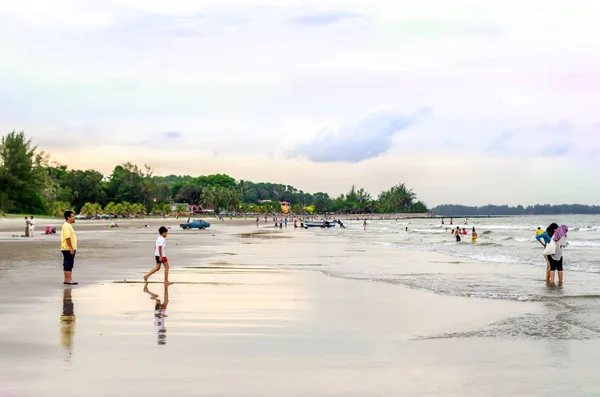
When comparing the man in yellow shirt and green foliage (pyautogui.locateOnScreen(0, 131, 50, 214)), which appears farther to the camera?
green foliage (pyautogui.locateOnScreen(0, 131, 50, 214))

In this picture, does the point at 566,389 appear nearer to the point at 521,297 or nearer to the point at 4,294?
the point at 521,297

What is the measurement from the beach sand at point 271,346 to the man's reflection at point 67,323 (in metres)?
0.03

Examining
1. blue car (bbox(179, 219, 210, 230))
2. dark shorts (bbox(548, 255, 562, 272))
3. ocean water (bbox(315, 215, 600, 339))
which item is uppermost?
dark shorts (bbox(548, 255, 562, 272))

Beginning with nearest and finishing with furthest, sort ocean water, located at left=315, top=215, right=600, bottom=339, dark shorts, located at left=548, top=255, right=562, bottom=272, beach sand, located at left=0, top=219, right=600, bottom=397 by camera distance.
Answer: beach sand, located at left=0, top=219, right=600, bottom=397, ocean water, located at left=315, top=215, right=600, bottom=339, dark shorts, located at left=548, top=255, right=562, bottom=272

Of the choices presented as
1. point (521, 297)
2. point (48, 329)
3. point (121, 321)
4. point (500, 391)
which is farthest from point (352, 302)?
point (500, 391)

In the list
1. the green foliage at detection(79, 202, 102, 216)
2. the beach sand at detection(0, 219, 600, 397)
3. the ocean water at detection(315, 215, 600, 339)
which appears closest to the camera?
the beach sand at detection(0, 219, 600, 397)

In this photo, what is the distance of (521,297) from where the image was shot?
15578 millimetres

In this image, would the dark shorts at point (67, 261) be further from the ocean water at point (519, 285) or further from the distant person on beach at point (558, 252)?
the distant person on beach at point (558, 252)

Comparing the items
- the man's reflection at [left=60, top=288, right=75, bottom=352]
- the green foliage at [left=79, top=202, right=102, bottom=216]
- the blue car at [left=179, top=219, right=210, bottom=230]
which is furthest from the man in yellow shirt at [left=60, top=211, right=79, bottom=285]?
the green foliage at [left=79, top=202, right=102, bottom=216]

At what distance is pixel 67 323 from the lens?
35.5 feet

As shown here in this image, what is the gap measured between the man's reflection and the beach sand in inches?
1.3

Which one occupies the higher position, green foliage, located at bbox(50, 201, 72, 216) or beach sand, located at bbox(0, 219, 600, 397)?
green foliage, located at bbox(50, 201, 72, 216)

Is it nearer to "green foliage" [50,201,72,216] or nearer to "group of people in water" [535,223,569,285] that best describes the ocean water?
"group of people in water" [535,223,569,285]

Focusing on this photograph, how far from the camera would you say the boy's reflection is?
9.72m
